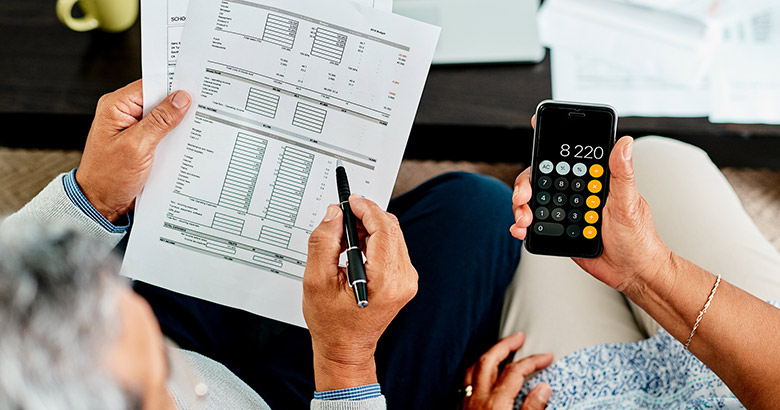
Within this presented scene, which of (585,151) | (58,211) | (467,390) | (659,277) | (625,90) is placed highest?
(625,90)

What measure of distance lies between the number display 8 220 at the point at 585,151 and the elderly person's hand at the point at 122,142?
417 millimetres

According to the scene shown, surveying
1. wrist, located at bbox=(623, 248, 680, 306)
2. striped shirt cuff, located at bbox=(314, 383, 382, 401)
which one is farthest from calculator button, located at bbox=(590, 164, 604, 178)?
striped shirt cuff, located at bbox=(314, 383, 382, 401)

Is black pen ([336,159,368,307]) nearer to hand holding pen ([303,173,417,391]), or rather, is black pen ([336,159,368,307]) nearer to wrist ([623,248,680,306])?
hand holding pen ([303,173,417,391])

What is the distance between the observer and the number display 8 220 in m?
0.61

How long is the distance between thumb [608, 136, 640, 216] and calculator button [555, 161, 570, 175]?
1.8 inches

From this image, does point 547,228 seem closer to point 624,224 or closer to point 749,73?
point 624,224

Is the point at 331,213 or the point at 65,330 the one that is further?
the point at 331,213

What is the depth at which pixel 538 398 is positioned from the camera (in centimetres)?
70

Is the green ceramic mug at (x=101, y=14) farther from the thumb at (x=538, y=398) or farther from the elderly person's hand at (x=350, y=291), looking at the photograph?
the thumb at (x=538, y=398)

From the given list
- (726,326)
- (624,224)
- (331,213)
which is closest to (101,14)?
(331,213)

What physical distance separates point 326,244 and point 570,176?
269 millimetres

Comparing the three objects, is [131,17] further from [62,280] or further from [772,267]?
[772,267]

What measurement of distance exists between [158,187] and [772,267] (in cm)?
76

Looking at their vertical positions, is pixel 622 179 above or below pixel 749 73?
below
